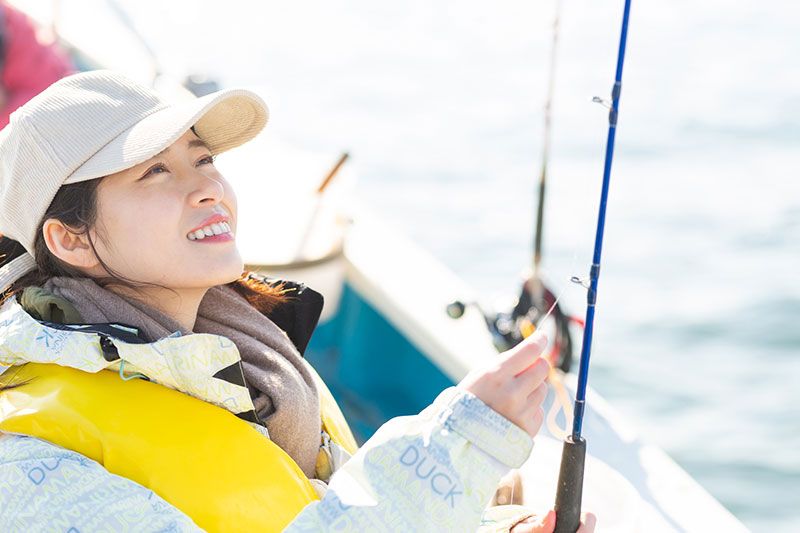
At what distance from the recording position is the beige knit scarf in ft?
5.20

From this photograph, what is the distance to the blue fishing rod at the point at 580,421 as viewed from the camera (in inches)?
60.0

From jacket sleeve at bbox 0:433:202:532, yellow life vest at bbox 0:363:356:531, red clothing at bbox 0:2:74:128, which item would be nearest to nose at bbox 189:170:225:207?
yellow life vest at bbox 0:363:356:531

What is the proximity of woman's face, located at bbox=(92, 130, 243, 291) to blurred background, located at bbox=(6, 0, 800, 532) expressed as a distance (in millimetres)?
1291

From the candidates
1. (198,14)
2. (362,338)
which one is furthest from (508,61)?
(362,338)

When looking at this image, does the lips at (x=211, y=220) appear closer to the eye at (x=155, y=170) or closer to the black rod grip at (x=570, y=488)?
the eye at (x=155, y=170)

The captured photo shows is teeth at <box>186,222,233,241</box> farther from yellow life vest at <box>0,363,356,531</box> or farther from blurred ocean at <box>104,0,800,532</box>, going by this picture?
blurred ocean at <box>104,0,800,532</box>

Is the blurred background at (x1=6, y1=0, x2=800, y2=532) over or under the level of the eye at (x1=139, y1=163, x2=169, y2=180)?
under

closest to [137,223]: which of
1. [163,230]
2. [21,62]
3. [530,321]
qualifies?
[163,230]

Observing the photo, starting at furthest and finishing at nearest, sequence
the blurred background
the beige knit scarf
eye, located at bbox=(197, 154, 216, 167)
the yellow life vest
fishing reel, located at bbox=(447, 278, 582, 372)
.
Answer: the blurred background
fishing reel, located at bbox=(447, 278, 582, 372)
eye, located at bbox=(197, 154, 216, 167)
the beige knit scarf
the yellow life vest

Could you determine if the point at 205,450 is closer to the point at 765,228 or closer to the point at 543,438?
the point at 543,438

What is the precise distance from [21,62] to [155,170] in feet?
8.23

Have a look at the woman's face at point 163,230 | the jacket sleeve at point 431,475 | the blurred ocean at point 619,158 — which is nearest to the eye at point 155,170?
the woman's face at point 163,230

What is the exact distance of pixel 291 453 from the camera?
5.65ft

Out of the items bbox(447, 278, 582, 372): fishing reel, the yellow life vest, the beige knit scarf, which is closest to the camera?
the yellow life vest
